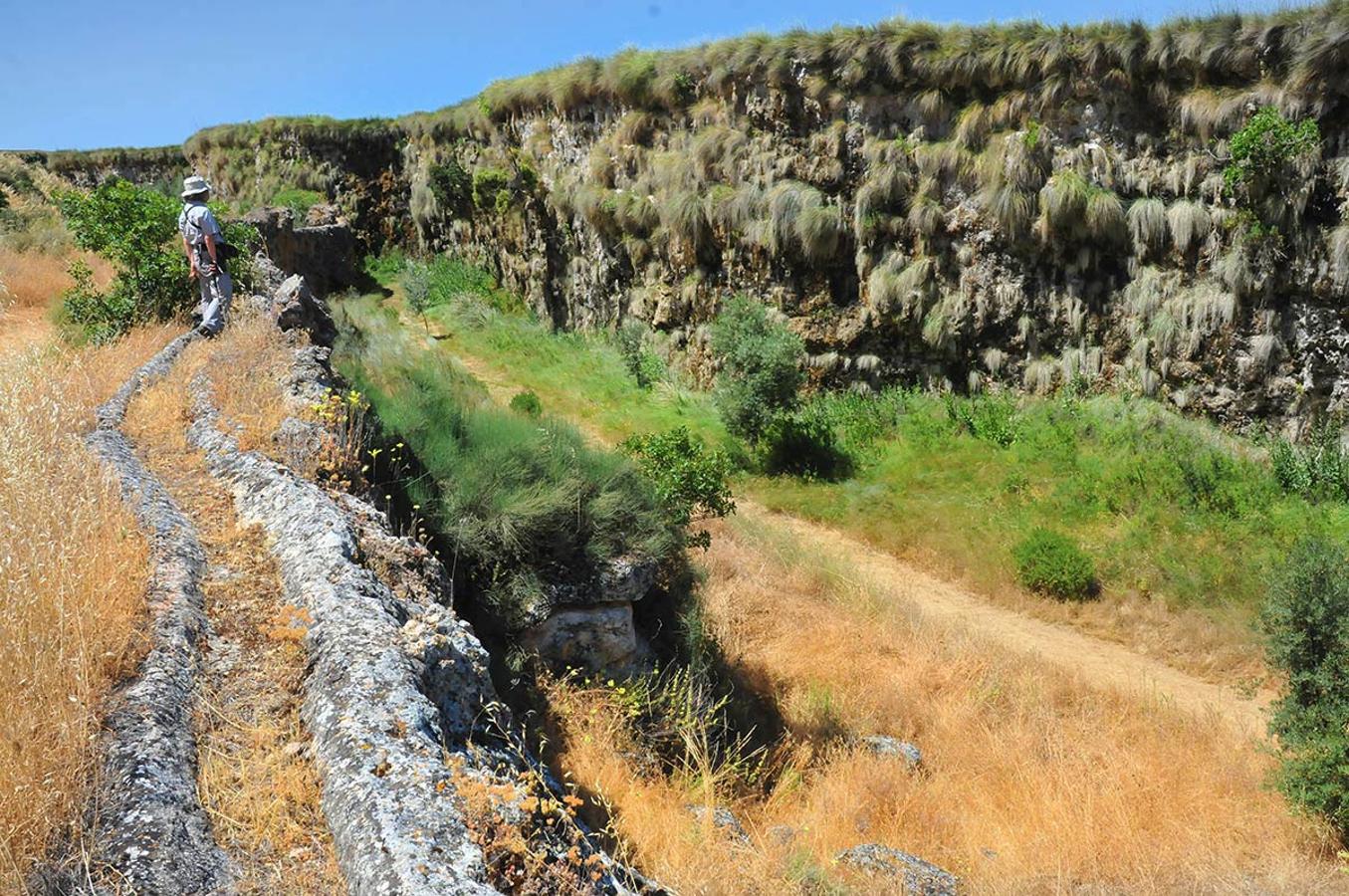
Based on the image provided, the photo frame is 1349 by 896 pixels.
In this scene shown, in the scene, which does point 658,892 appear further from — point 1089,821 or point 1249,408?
point 1249,408

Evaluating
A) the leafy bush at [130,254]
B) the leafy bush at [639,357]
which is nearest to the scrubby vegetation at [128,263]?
the leafy bush at [130,254]

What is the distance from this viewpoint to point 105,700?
3082 millimetres

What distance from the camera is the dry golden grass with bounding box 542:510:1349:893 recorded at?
495cm

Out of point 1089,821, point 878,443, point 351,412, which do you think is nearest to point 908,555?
point 878,443

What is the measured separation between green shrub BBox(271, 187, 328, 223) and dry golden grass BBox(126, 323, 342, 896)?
21.9 meters

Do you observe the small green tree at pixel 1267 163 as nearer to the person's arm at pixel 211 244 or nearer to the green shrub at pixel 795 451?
the green shrub at pixel 795 451

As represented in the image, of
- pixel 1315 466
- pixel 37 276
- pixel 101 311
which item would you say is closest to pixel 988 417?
pixel 1315 466

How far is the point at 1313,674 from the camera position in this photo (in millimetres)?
6859

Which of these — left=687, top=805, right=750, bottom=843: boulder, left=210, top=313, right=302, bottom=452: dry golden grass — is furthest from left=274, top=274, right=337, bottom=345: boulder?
left=687, top=805, right=750, bottom=843: boulder

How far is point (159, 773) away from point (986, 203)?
14580 millimetres

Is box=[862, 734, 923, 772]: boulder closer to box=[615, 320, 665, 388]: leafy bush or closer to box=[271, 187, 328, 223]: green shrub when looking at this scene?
box=[615, 320, 665, 388]: leafy bush

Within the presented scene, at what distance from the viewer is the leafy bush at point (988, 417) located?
46.3 feet

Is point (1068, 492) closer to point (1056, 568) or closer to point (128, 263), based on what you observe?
point (1056, 568)

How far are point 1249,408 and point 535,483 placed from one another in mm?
11076
